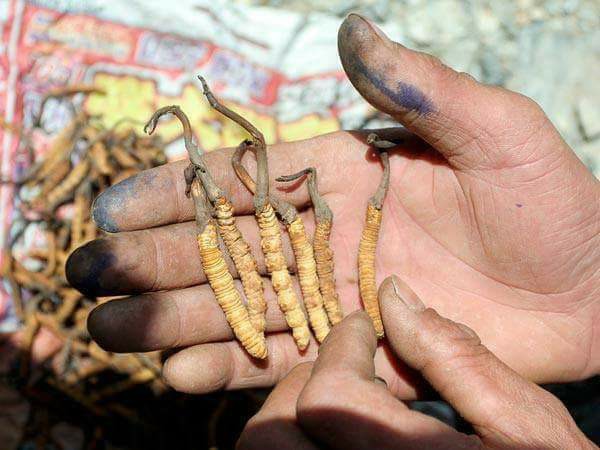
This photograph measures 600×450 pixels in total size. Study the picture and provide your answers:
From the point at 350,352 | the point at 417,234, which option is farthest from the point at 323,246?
the point at 350,352

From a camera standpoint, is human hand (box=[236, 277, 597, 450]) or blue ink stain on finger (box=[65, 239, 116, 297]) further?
blue ink stain on finger (box=[65, 239, 116, 297])

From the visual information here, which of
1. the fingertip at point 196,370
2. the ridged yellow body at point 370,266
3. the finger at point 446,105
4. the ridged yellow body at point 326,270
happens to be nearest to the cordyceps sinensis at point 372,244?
the ridged yellow body at point 370,266

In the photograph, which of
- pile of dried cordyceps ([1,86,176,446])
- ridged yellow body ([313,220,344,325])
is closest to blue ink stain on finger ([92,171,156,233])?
ridged yellow body ([313,220,344,325])

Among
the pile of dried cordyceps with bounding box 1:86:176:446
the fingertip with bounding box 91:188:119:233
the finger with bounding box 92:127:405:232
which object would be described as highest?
the finger with bounding box 92:127:405:232

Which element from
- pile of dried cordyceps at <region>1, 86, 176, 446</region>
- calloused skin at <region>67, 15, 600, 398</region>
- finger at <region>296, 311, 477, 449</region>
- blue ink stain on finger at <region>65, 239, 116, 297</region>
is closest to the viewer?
finger at <region>296, 311, 477, 449</region>

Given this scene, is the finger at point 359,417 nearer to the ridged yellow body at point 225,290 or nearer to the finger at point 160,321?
the ridged yellow body at point 225,290

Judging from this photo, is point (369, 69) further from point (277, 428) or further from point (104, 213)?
point (277, 428)

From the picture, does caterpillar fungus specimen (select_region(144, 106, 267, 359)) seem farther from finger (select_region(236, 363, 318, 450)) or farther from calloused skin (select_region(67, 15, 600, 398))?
finger (select_region(236, 363, 318, 450))
